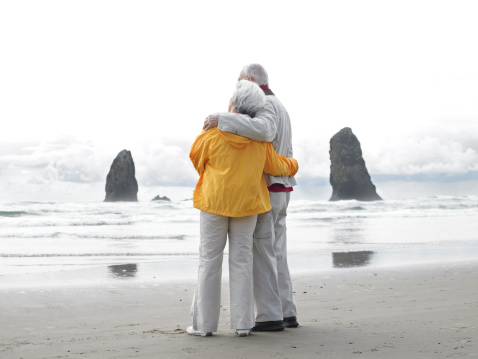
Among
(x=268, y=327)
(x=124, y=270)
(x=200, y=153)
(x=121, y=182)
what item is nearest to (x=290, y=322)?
(x=268, y=327)

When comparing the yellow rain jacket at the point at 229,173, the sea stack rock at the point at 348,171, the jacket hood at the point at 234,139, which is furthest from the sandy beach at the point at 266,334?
the sea stack rock at the point at 348,171

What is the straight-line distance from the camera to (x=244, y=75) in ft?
12.2

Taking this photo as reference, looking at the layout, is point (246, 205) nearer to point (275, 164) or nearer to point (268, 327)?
point (275, 164)

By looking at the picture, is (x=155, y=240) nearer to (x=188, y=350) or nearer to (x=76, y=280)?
(x=76, y=280)

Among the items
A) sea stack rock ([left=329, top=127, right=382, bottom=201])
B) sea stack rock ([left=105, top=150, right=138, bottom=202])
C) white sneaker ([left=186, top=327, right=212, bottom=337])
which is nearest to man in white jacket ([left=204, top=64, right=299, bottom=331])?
white sneaker ([left=186, top=327, right=212, bottom=337])

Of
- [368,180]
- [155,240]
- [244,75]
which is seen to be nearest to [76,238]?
[155,240]

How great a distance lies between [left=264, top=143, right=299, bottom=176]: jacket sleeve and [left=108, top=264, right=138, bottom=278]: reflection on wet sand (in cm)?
378

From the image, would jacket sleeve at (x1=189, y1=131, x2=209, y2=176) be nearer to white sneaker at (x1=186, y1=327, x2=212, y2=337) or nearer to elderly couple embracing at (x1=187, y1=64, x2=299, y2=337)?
elderly couple embracing at (x1=187, y1=64, x2=299, y2=337)

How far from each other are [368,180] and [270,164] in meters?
63.4

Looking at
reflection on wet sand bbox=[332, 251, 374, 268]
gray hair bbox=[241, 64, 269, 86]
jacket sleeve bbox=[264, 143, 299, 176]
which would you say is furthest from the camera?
reflection on wet sand bbox=[332, 251, 374, 268]

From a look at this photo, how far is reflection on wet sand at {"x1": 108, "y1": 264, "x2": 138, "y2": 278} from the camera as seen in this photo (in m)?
6.86

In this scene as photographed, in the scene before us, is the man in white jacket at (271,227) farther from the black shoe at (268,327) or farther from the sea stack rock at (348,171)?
the sea stack rock at (348,171)

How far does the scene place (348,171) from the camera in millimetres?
64688

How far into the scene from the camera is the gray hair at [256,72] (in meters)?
3.70
